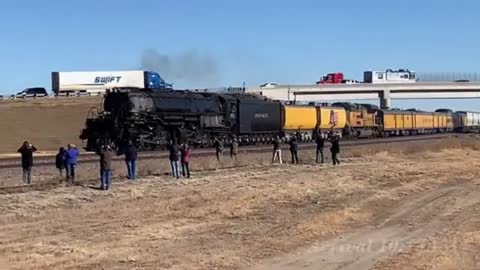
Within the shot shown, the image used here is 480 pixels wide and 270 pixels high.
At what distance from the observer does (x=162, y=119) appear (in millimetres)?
40531

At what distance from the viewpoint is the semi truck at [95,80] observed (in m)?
89.1

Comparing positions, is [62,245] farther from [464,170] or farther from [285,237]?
[464,170]

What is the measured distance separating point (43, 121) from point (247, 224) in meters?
59.8

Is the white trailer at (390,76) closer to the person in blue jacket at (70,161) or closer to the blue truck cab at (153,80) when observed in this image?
the blue truck cab at (153,80)

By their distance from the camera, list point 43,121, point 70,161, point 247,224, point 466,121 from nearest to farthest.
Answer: point 247,224
point 70,161
point 43,121
point 466,121

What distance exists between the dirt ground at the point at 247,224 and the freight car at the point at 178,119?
11792mm

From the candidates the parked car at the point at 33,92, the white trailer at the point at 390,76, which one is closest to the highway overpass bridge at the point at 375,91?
the white trailer at the point at 390,76

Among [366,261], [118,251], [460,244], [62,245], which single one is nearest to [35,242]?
[62,245]

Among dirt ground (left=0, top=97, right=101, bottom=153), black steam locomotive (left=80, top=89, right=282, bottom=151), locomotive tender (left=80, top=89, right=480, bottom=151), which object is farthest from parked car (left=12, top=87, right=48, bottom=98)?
black steam locomotive (left=80, top=89, right=282, bottom=151)

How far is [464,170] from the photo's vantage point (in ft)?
117

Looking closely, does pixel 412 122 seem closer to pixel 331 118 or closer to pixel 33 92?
pixel 331 118

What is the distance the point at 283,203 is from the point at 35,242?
8.58 meters

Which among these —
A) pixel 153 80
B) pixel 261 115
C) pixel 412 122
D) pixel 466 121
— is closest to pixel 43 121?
pixel 153 80

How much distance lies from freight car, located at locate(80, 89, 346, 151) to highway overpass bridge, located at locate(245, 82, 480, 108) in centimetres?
5307
